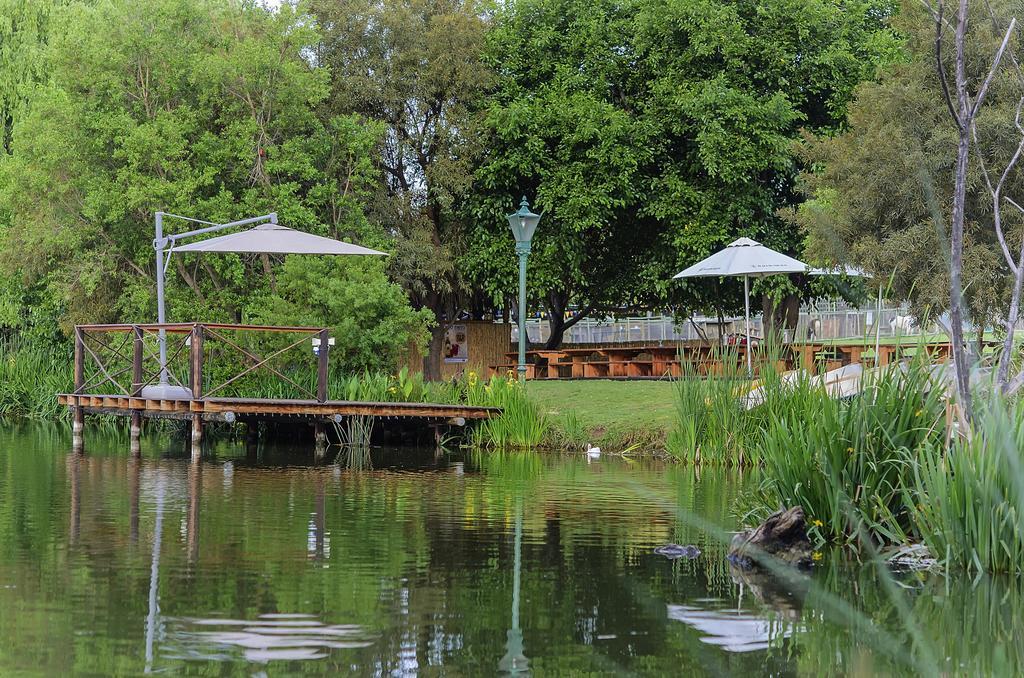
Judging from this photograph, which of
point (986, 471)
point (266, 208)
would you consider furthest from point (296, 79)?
point (986, 471)

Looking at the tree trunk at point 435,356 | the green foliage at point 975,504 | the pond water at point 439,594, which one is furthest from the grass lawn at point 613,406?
the green foliage at point 975,504

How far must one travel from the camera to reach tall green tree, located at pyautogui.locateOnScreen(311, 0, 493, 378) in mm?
A: 28734

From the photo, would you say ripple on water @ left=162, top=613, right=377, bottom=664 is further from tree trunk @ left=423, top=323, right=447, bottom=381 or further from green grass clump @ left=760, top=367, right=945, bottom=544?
tree trunk @ left=423, top=323, right=447, bottom=381

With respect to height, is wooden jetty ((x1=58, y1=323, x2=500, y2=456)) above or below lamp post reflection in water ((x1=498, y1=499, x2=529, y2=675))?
above

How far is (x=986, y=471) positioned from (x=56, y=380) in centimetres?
2339

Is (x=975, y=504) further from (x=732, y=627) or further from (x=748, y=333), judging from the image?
(x=748, y=333)

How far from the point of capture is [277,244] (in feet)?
67.7

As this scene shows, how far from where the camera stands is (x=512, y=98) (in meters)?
29.8

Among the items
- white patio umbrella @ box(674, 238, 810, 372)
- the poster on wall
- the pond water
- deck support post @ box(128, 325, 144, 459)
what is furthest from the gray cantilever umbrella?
the poster on wall

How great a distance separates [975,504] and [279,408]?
1379cm

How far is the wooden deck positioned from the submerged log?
462 inches

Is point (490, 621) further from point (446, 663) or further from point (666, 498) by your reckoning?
point (666, 498)

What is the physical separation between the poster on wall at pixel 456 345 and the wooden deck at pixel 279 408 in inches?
439

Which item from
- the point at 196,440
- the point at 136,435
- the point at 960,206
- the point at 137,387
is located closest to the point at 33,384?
the point at 137,387
